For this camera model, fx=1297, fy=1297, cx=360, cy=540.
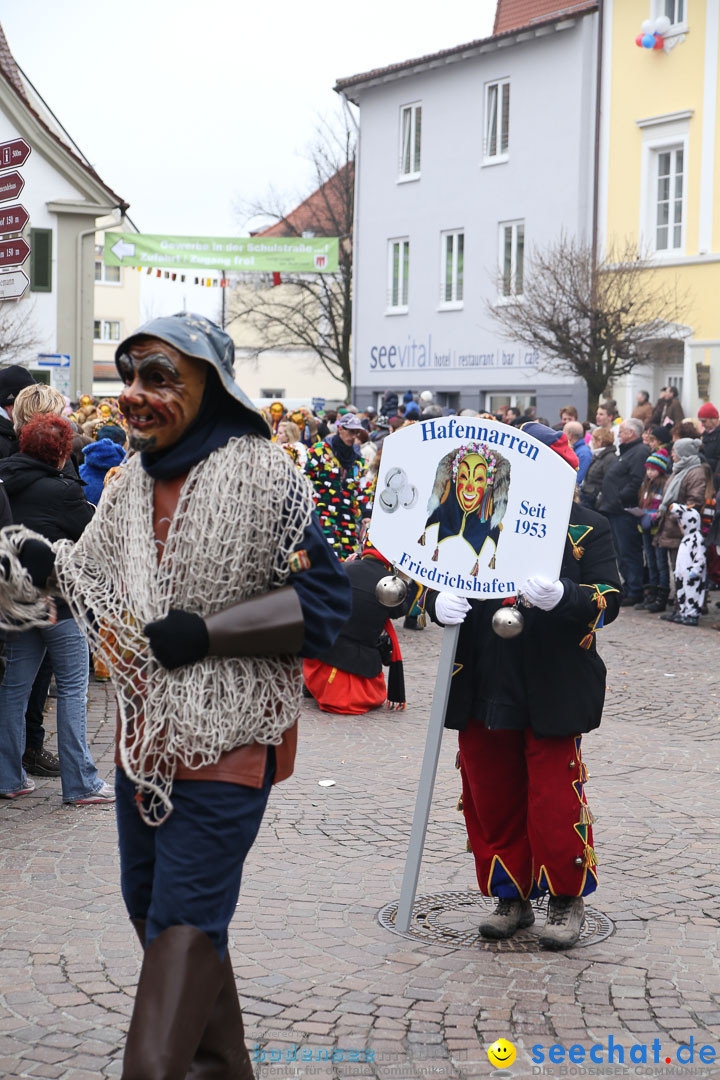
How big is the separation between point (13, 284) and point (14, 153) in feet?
3.24

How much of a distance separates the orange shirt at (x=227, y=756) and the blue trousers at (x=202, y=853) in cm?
2

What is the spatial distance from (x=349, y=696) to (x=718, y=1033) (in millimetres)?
5303

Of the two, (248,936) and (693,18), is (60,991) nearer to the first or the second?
(248,936)

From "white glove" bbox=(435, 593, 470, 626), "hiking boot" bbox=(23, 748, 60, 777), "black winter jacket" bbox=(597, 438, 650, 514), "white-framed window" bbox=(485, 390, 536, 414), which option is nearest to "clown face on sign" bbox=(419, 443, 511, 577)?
"white glove" bbox=(435, 593, 470, 626)

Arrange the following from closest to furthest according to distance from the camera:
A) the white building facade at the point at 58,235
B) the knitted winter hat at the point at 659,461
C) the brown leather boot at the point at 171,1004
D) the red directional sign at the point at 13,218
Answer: the brown leather boot at the point at 171,1004 → the red directional sign at the point at 13,218 → the knitted winter hat at the point at 659,461 → the white building facade at the point at 58,235

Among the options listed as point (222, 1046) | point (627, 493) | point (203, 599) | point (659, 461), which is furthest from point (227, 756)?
point (627, 493)

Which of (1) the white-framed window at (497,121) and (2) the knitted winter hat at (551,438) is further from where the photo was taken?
(1) the white-framed window at (497,121)

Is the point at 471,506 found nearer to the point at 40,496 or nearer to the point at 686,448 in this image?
the point at 40,496

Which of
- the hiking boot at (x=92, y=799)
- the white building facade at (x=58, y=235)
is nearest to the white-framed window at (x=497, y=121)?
the white building facade at (x=58, y=235)

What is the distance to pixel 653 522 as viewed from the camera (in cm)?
1395

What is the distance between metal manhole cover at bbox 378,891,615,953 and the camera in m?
4.76

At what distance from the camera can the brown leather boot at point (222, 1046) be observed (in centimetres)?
319

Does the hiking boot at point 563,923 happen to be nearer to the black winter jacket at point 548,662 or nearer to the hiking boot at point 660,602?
the black winter jacket at point 548,662

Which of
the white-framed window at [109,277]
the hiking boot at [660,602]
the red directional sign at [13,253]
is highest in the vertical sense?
the white-framed window at [109,277]
